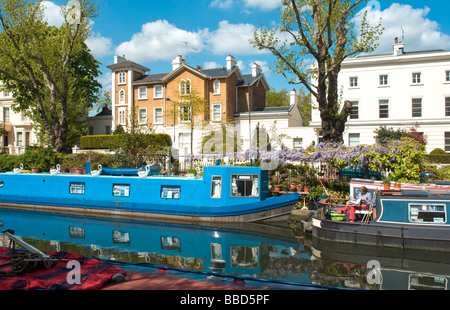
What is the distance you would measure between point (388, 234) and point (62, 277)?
9612 millimetres

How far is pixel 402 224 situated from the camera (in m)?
11.5

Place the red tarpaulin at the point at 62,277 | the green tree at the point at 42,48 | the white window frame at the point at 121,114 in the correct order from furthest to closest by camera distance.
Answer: the white window frame at the point at 121,114, the green tree at the point at 42,48, the red tarpaulin at the point at 62,277

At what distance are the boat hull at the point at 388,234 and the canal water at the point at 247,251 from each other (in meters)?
0.23

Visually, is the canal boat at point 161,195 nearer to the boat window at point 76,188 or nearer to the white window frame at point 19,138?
the boat window at point 76,188

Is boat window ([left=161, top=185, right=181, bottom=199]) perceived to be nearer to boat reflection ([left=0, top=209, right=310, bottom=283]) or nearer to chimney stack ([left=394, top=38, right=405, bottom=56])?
boat reflection ([left=0, top=209, right=310, bottom=283])

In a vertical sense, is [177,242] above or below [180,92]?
below

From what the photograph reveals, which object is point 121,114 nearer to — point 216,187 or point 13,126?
point 13,126

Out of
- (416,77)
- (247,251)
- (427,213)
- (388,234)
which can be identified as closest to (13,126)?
(247,251)

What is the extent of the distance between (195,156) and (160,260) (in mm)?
15374

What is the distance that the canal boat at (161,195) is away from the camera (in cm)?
1515

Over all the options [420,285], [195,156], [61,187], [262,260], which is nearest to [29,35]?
[61,187]

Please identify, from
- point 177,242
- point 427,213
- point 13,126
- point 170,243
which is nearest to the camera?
point 427,213

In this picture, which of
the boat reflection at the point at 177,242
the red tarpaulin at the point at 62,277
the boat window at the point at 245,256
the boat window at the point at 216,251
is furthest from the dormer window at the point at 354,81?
the red tarpaulin at the point at 62,277

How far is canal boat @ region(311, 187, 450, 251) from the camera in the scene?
1111 centimetres
